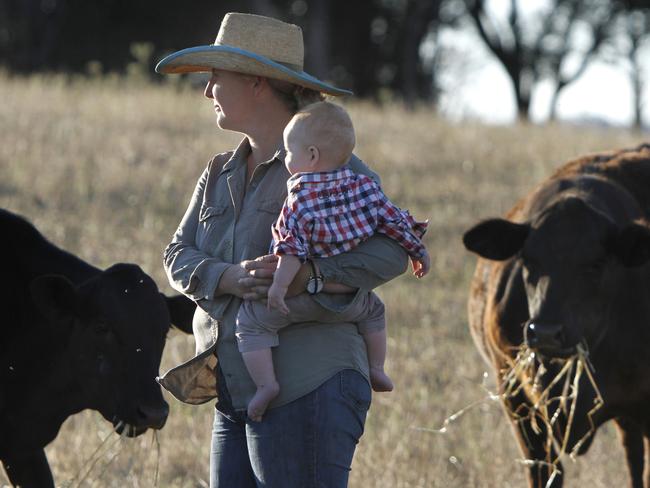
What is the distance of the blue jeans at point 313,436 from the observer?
174 inches

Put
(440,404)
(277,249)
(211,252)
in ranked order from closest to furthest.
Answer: (277,249) → (211,252) → (440,404)

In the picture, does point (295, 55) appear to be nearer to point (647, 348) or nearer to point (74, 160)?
point (647, 348)

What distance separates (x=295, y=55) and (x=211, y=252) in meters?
0.79

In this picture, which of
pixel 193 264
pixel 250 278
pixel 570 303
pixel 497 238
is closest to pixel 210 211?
pixel 193 264

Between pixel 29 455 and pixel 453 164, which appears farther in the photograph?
pixel 453 164

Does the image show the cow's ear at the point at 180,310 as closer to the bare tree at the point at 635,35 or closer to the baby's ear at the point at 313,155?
the baby's ear at the point at 313,155

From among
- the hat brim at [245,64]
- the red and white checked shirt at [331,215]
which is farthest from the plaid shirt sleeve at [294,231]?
the hat brim at [245,64]

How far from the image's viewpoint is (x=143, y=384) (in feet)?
16.4

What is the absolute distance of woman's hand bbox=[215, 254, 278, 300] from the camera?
175 inches

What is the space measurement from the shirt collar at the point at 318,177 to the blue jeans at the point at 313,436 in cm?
67

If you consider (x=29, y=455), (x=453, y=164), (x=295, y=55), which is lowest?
(x=453, y=164)

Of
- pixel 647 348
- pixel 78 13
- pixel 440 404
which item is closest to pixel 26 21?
pixel 78 13

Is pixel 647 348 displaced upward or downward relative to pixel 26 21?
upward

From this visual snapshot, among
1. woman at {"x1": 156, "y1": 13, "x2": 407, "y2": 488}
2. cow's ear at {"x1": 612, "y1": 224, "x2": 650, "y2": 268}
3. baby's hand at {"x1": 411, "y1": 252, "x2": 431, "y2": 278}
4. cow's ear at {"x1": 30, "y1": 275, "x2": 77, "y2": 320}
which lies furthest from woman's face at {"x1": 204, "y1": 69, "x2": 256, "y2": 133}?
cow's ear at {"x1": 612, "y1": 224, "x2": 650, "y2": 268}
